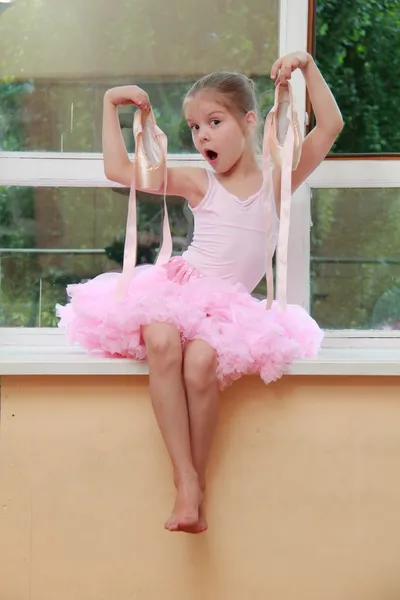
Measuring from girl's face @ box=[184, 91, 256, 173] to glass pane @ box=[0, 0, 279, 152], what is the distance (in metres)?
0.21

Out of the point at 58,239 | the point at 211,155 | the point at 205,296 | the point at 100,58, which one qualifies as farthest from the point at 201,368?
the point at 100,58

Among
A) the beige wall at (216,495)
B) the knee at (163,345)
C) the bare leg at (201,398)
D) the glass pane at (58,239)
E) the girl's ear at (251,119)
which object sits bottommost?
the beige wall at (216,495)

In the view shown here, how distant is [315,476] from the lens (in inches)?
60.4

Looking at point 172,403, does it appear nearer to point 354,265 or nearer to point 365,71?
point 354,265

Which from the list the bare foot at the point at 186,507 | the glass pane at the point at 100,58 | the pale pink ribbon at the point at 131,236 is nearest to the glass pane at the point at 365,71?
the glass pane at the point at 100,58

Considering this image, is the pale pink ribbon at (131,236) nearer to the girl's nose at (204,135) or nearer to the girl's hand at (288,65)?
the girl's nose at (204,135)

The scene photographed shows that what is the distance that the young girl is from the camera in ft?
4.72

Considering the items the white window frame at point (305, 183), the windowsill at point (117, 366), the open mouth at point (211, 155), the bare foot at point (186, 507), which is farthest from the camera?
the white window frame at point (305, 183)

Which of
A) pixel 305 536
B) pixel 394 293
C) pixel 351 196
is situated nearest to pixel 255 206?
pixel 351 196

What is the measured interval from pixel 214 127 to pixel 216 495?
0.76m

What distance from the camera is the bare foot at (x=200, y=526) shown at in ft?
4.58

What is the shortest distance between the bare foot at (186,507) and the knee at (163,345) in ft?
0.77

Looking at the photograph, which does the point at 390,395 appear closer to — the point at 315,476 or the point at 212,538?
the point at 315,476

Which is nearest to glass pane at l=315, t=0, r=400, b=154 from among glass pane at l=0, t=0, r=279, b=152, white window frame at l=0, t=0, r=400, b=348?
white window frame at l=0, t=0, r=400, b=348
